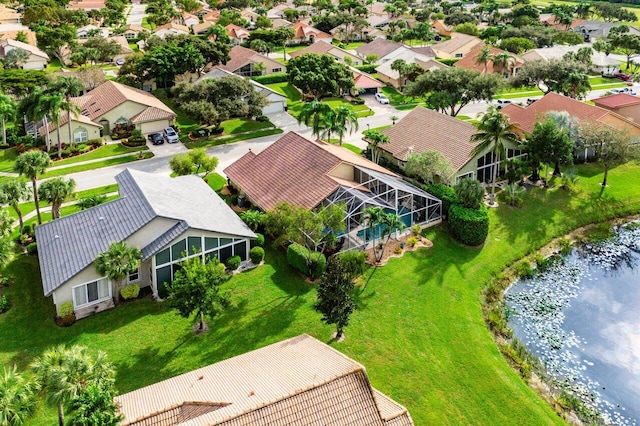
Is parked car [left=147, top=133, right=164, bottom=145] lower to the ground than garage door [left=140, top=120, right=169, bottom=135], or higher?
lower

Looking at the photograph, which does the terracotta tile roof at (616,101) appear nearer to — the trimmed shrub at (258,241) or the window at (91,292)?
the trimmed shrub at (258,241)

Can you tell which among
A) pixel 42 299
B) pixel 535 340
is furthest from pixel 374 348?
pixel 42 299

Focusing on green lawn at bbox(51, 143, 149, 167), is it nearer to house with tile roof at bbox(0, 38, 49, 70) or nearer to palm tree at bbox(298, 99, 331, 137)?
palm tree at bbox(298, 99, 331, 137)

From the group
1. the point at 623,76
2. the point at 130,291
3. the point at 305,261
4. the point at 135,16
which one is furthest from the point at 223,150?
the point at 135,16

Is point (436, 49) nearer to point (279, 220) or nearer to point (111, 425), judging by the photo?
point (279, 220)

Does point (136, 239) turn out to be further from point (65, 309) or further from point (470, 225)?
point (470, 225)

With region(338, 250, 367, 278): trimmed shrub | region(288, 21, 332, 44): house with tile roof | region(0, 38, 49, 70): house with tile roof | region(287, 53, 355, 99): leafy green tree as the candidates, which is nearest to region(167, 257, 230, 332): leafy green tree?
region(338, 250, 367, 278): trimmed shrub
